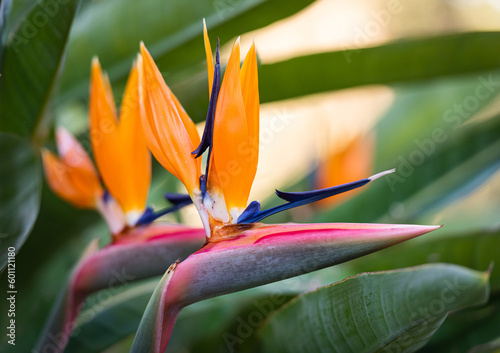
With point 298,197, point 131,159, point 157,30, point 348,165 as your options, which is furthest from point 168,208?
point 348,165

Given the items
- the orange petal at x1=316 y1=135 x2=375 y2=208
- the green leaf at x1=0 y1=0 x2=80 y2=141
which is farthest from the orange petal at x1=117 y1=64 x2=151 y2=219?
the orange petal at x1=316 y1=135 x2=375 y2=208

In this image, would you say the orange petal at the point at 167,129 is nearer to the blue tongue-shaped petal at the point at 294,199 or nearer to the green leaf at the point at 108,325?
the blue tongue-shaped petal at the point at 294,199

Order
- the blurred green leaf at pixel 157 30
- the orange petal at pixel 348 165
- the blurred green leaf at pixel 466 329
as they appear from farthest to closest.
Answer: the orange petal at pixel 348 165
the blurred green leaf at pixel 157 30
the blurred green leaf at pixel 466 329

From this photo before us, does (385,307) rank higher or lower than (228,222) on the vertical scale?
lower

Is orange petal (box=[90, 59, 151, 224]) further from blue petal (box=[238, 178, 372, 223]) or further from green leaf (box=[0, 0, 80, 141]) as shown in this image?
blue petal (box=[238, 178, 372, 223])

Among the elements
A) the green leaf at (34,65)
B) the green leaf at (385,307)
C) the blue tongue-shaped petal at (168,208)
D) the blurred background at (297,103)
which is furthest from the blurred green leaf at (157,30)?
the green leaf at (385,307)

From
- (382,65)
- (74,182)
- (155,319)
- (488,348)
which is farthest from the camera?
(382,65)

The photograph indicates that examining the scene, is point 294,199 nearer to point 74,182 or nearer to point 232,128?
point 232,128
